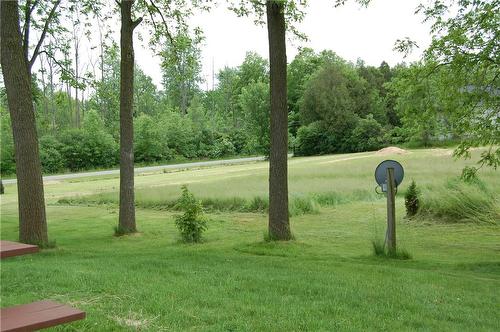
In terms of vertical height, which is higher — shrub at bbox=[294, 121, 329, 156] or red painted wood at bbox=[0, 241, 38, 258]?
shrub at bbox=[294, 121, 329, 156]

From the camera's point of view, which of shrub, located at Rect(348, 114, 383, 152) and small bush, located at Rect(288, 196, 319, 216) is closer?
small bush, located at Rect(288, 196, 319, 216)

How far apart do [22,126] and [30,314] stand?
799cm

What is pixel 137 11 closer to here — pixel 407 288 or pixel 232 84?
pixel 407 288

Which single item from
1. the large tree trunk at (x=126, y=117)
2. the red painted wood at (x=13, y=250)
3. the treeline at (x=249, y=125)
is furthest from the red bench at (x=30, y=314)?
the treeline at (x=249, y=125)

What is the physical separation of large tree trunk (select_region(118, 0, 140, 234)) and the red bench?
33.2ft

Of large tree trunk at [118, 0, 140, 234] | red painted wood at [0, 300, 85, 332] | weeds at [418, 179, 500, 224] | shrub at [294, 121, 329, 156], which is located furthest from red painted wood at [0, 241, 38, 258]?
shrub at [294, 121, 329, 156]

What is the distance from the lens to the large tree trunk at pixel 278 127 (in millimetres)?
10859

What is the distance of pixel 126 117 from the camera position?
13.7m

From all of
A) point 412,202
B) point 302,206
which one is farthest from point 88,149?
point 412,202

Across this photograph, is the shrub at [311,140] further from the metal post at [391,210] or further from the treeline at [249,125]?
the metal post at [391,210]

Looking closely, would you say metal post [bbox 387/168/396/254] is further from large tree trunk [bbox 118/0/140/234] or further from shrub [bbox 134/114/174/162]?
shrub [bbox 134/114/174/162]

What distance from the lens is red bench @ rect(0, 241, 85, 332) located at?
122 inches

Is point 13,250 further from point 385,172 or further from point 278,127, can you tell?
point 278,127

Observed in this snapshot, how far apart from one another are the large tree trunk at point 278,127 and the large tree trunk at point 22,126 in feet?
15.8
